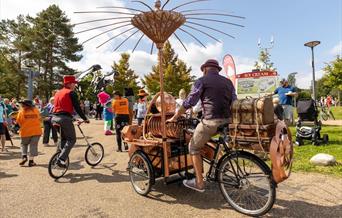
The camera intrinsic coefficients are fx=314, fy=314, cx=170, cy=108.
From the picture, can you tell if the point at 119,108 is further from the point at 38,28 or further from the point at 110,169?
the point at 38,28

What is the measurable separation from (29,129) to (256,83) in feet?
28.3

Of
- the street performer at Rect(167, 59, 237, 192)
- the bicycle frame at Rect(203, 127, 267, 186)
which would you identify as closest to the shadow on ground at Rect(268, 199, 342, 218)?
the bicycle frame at Rect(203, 127, 267, 186)

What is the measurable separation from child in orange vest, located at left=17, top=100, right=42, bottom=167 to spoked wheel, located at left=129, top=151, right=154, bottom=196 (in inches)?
145

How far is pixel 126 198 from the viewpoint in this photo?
507 cm

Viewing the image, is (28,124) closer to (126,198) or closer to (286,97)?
(126,198)

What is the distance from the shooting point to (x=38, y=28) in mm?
42938

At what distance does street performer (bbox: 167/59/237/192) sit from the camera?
173 inches

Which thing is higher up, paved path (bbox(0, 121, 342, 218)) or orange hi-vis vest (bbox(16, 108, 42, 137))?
orange hi-vis vest (bbox(16, 108, 42, 137))

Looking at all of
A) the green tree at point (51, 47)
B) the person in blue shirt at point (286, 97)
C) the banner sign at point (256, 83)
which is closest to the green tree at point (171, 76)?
the green tree at point (51, 47)

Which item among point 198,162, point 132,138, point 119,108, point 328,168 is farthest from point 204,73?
point 119,108

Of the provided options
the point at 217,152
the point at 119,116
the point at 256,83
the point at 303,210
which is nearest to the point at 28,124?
the point at 119,116

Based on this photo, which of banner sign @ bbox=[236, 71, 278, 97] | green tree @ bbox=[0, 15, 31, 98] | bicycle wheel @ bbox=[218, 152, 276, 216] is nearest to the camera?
bicycle wheel @ bbox=[218, 152, 276, 216]

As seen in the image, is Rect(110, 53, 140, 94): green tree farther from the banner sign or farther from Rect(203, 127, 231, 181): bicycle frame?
Rect(203, 127, 231, 181): bicycle frame

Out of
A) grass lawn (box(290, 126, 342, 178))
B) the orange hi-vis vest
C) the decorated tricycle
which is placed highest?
the orange hi-vis vest
